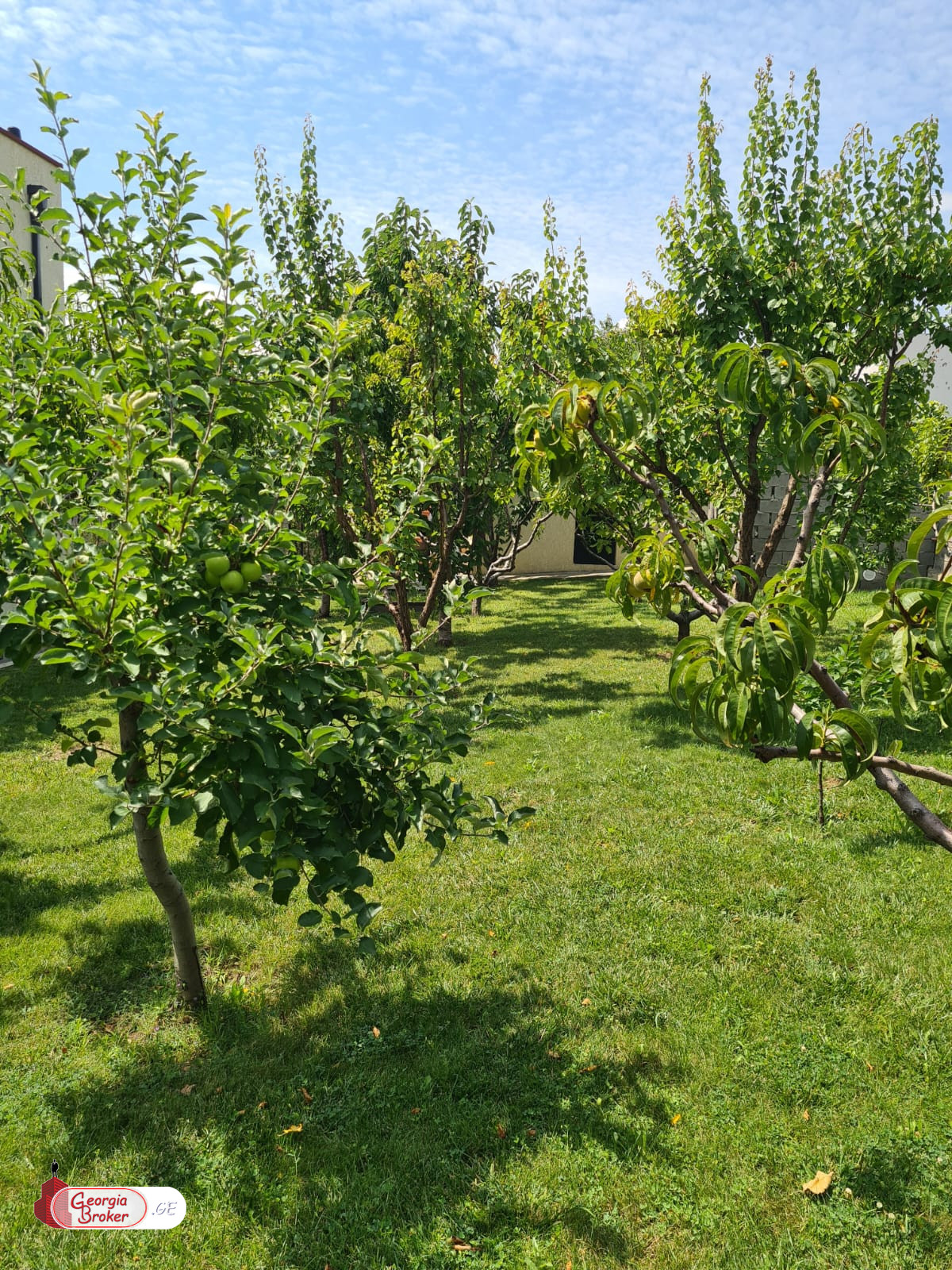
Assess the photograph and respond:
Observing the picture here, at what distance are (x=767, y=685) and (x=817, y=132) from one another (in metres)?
7.33

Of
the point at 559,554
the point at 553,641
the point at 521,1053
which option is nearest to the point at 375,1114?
the point at 521,1053

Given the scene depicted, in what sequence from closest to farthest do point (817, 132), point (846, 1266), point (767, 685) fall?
point (767, 685) < point (846, 1266) < point (817, 132)

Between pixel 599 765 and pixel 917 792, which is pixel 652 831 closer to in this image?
pixel 599 765

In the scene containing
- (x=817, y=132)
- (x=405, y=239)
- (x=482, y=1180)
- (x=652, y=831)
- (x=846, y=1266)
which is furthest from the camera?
(x=405, y=239)

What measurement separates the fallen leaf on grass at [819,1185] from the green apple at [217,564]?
3.29m

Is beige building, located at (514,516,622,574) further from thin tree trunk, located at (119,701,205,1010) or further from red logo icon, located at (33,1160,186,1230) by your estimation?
red logo icon, located at (33,1160,186,1230)

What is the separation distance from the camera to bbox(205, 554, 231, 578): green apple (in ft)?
9.26

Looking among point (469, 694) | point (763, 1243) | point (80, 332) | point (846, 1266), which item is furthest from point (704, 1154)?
point (469, 694)

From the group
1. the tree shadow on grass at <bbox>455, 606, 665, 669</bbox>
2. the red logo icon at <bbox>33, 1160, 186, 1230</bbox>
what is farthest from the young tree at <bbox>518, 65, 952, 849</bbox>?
the tree shadow on grass at <bbox>455, 606, 665, 669</bbox>

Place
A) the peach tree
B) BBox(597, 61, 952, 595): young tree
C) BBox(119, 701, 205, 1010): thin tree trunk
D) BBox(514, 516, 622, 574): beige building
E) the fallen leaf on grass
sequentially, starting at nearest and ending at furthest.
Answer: the peach tree < the fallen leaf on grass < BBox(119, 701, 205, 1010): thin tree trunk < BBox(597, 61, 952, 595): young tree < BBox(514, 516, 622, 574): beige building

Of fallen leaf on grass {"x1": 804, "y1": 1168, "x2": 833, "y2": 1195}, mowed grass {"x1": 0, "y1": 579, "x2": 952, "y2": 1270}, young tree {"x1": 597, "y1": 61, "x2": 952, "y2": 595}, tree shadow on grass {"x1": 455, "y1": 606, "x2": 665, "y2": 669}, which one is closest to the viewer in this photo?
mowed grass {"x1": 0, "y1": 579, "x2": 952, "y2": 1270}

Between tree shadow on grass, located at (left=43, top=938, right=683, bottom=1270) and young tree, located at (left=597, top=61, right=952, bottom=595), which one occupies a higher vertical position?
young tree, located at (left=597, top=61, right=952, bottom=595)

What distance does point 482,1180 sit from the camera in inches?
129

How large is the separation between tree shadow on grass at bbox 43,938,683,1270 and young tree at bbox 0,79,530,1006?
1.08 m
